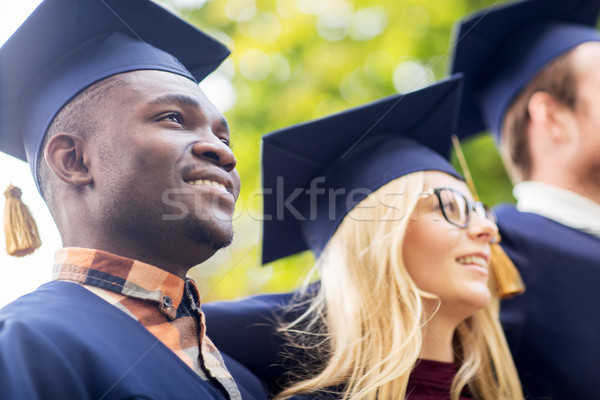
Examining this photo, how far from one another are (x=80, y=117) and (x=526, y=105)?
6.99ft

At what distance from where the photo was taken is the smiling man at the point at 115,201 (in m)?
1.19

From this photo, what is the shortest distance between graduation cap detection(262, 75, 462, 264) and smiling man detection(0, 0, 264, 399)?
0.64 m

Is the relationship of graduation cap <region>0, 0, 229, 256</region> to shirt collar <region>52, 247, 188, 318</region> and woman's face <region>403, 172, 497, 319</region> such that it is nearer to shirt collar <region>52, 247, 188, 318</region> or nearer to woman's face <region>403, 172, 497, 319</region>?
shirt collar <region>52, 247, 188, 318</region>

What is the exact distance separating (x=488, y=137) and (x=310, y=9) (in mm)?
1807

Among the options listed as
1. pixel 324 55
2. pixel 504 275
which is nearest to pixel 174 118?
pixel 504 275

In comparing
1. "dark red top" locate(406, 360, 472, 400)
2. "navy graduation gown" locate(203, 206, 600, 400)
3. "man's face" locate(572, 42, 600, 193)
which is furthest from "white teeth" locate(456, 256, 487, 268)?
"man's face" locate(572, 42, 600, 193)

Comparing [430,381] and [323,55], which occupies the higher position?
[323,55]

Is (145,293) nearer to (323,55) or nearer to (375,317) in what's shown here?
(375,317)

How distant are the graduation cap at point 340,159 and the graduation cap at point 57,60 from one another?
0.60m

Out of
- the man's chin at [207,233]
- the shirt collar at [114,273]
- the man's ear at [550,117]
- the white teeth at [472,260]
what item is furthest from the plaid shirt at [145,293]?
the man's ear at [550,117]

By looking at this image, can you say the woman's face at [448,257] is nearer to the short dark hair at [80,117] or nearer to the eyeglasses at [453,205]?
the eyeglasses at [453,205]

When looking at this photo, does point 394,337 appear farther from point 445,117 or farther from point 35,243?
point 35,243

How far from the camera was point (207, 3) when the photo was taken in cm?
456

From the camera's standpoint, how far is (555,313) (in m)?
2.34
